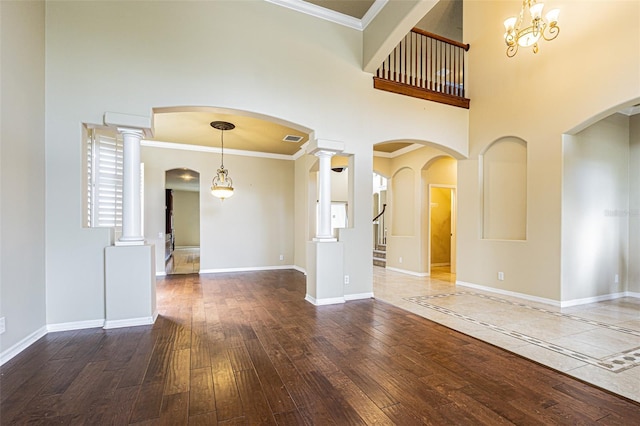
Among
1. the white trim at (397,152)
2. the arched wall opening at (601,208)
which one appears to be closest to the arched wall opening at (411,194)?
the white trim at (397,152)

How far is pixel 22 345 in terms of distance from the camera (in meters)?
2.80

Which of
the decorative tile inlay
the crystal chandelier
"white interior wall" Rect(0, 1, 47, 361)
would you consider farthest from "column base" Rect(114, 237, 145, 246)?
the crystal chandelier

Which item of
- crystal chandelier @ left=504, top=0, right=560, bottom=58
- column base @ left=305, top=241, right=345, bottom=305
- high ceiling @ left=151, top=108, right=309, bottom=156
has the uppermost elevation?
crystal chandelier @ left=504, top=0, right=560, bottom=58

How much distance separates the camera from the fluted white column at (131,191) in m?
3.63

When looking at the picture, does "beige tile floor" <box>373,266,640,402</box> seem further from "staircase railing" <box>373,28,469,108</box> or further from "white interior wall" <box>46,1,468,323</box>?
"staircase railing" <box>373,28,469,108</box>

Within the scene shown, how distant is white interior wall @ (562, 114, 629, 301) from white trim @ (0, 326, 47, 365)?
6703 millimetres

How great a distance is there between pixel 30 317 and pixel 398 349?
3728 millimetres

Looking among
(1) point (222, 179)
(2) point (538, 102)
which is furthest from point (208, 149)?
(2) point (538, 102)

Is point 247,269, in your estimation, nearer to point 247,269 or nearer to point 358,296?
point 247,269

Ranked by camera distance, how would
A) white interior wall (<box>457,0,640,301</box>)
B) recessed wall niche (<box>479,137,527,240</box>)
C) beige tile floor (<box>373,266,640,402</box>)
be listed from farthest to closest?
recessed wall niche (<box>479,137,527,240</box>)
white interior wall (<box>457,0,640,301</box>)
beige tile floor (<box>373,266,640,402</box>)

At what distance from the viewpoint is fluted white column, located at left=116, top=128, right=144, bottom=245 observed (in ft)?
11.9

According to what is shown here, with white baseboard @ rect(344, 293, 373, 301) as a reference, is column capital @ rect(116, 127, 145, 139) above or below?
above

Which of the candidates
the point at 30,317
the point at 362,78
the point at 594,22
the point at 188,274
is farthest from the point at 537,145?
the point at 188,274

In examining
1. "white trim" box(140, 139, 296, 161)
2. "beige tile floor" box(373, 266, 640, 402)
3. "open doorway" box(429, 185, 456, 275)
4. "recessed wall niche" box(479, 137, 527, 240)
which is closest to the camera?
"beige tile floor" box(373, 266, 640, 402)
